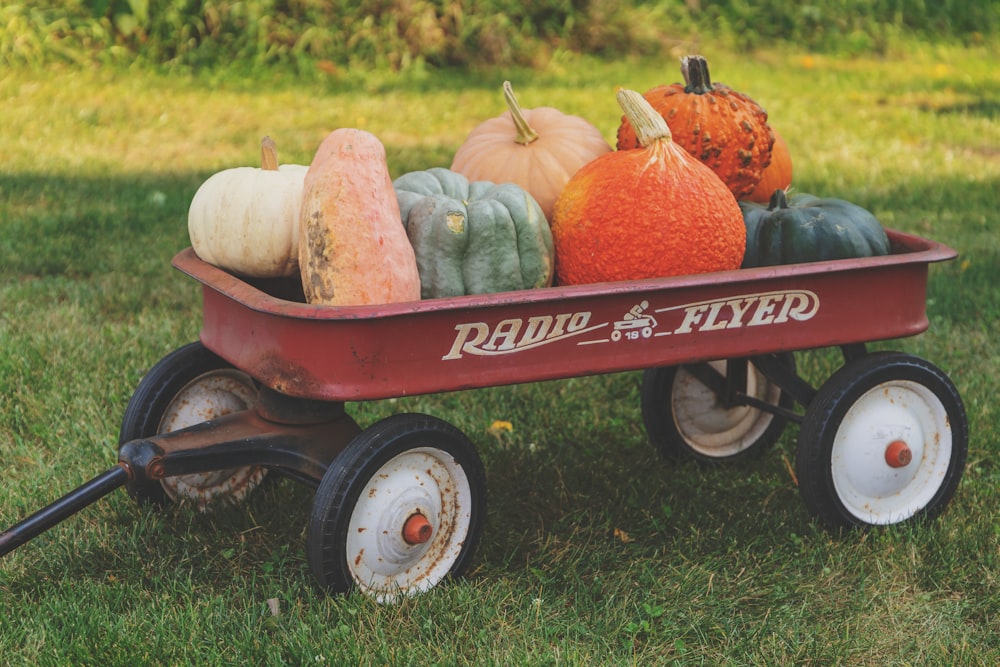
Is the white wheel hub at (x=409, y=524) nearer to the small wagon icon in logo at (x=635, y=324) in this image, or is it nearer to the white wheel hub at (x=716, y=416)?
the small wagon icon in logo at (x=635, y=324)

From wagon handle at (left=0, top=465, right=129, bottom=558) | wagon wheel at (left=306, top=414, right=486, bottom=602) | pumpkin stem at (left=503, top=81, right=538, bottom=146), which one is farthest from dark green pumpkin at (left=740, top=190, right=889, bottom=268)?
wagon handle at (left=0, top=465, right=129, bottom=558)

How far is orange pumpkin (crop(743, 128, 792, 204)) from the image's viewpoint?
3188 millimetres

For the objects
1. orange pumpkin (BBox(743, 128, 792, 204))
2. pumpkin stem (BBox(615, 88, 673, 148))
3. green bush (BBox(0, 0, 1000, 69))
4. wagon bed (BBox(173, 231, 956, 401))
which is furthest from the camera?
green bush (BBox(0, 0, 1000, 69))

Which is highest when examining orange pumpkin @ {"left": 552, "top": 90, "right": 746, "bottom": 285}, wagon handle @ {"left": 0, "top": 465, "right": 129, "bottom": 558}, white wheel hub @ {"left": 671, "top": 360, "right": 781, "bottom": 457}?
orange pumpkin @ {"left": 552, "top": 90, "right": 746, "bottom": 285}

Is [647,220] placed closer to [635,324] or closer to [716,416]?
[635,324]

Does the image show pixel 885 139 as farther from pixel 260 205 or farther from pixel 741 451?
pixel 260 205

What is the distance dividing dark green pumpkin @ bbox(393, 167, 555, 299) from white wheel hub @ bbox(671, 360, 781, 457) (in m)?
0.99

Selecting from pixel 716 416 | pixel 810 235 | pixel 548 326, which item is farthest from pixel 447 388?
pixel 716 416

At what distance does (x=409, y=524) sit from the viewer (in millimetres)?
2482

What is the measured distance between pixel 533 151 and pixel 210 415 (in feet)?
3.38

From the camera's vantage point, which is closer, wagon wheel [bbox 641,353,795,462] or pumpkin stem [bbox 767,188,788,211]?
pumpkin stem [bbox 767,188,788,211]

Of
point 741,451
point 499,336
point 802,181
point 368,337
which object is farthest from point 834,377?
point 802,181

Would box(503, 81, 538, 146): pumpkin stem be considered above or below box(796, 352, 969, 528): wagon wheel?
above

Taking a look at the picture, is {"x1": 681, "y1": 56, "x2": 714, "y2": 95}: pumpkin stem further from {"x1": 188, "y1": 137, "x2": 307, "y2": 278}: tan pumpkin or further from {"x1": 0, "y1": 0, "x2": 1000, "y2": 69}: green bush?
{"x1": 0, "y1": 0, "x2": 1000, "y2": 69}: green bush
